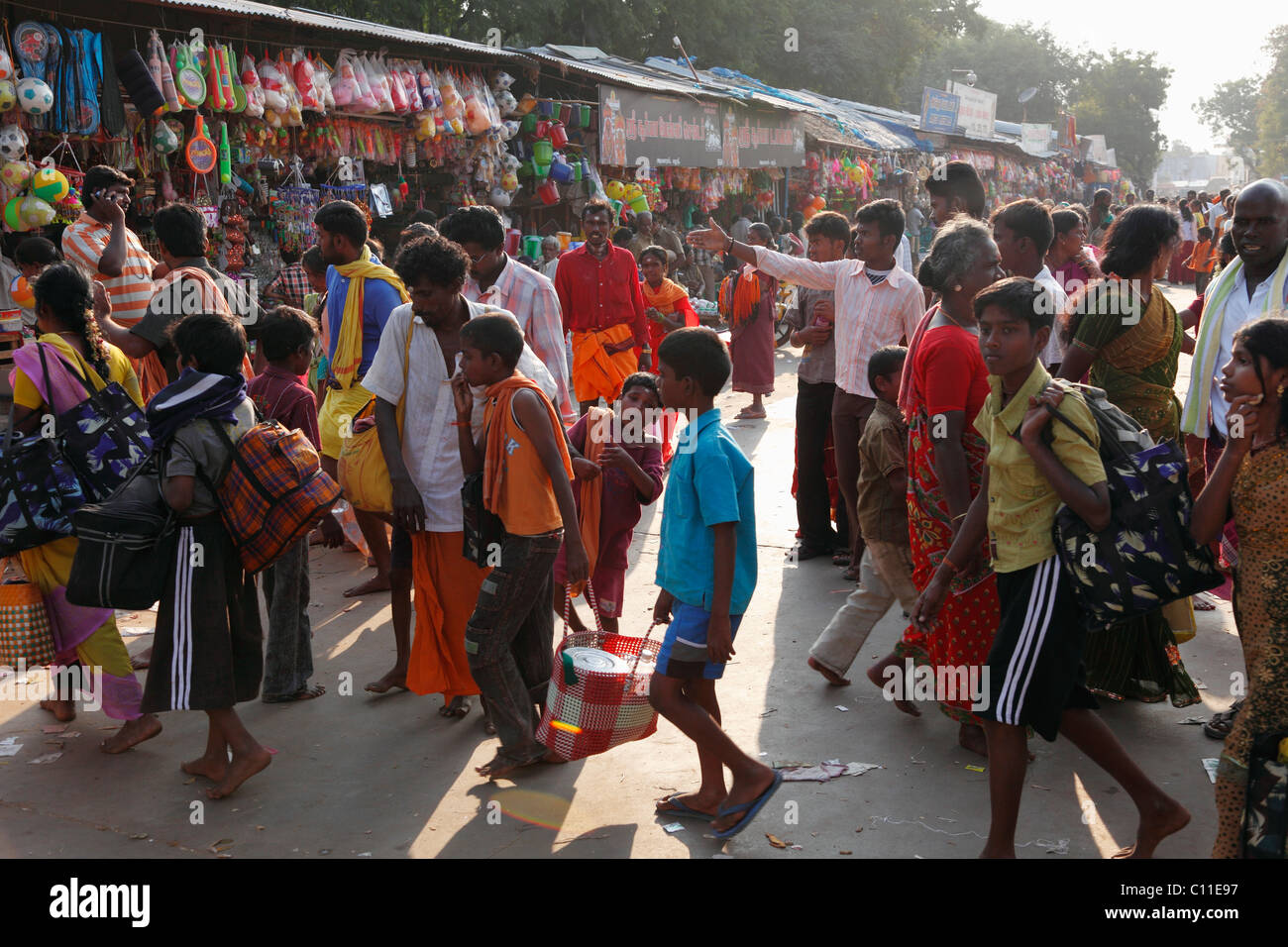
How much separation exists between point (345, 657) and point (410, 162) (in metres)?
7.41

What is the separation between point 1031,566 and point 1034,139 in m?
39.0

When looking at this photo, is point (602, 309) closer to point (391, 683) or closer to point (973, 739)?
point (391, 683)

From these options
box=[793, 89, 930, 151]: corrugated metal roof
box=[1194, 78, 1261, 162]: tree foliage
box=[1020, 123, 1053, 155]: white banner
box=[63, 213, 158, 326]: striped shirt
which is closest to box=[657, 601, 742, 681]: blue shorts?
box=[63, 213, 158, 326]: striped shirt

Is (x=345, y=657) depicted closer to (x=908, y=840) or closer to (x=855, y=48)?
(x=908, y=840)

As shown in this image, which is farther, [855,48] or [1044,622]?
[855,48]

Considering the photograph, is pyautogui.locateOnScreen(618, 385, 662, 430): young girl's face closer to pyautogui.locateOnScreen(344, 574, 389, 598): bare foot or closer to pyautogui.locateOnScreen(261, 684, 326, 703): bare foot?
pyautogui.locateOnScreen(261, 684, 326, 703): bare foot

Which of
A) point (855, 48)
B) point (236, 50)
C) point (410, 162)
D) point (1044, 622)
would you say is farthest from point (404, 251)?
point (855, 48)

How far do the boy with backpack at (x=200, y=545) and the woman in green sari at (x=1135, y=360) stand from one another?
303cm

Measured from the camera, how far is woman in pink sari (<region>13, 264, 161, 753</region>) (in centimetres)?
429

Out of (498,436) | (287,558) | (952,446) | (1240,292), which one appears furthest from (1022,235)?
(287,558)

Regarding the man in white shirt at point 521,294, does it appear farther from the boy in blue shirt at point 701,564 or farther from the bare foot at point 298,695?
the boy in blue shirt at point 701,564

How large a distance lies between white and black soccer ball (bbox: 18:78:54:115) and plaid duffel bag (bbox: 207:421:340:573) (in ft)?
17.5

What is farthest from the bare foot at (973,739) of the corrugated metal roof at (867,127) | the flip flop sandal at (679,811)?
the corrugated metal roof at (867,127)
